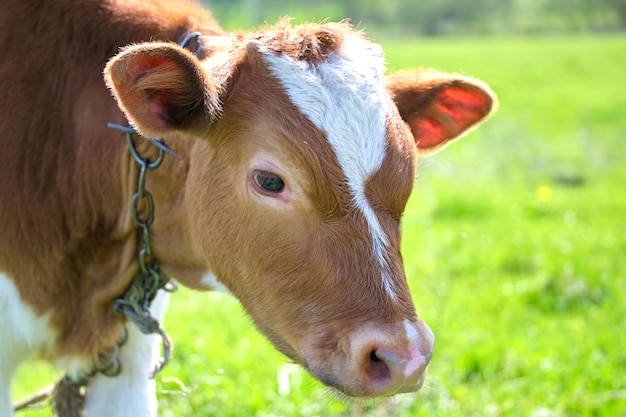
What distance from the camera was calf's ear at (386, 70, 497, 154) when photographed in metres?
3.72

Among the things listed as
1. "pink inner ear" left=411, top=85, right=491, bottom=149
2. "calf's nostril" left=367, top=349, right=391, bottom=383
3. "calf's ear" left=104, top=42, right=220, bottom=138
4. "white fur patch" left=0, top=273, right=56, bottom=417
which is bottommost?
"white fur patch" left=0, top=273, right=56, bottom=417

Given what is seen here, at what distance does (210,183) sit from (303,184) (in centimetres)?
44

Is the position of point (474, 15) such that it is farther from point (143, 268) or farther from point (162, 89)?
point (162, 89)

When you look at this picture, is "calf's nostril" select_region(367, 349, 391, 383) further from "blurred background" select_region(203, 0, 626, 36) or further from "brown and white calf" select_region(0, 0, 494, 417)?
"blurred background" select_region(203, 0, 626, 36)

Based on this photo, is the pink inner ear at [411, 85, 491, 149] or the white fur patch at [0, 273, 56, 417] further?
the pink inner ear at [411, 85, 491, 149]

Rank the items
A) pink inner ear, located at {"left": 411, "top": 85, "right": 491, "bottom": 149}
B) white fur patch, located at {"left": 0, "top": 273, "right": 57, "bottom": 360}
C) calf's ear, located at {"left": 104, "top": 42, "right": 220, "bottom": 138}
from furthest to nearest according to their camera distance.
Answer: pink inner ear, located at {"left": 411, "top": 85, "right": 491, "bottom": 149} → white fur patch, located at {"left": 0, "top": 273, "right": 57, "bottom": 360} → calf's ear, located at {"left": 104, "top": 42, "right": 220, "bottom": 138}

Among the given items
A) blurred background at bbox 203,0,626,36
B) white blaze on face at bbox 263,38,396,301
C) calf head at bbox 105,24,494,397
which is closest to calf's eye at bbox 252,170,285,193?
calf head at bbox 105,24,494,397

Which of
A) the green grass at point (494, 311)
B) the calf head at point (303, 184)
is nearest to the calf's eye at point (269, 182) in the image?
the calf head at point (303, 184)

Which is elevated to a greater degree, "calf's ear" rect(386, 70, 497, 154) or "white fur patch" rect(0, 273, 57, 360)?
"calf's ear" rect(386, 70, 497, 154)

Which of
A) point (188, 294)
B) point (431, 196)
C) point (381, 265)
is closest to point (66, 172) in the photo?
point (381, 265)

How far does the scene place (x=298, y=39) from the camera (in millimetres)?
3164

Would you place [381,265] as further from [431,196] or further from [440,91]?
[431,196]

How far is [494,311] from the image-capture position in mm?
6723

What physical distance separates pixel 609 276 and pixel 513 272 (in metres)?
0.87
